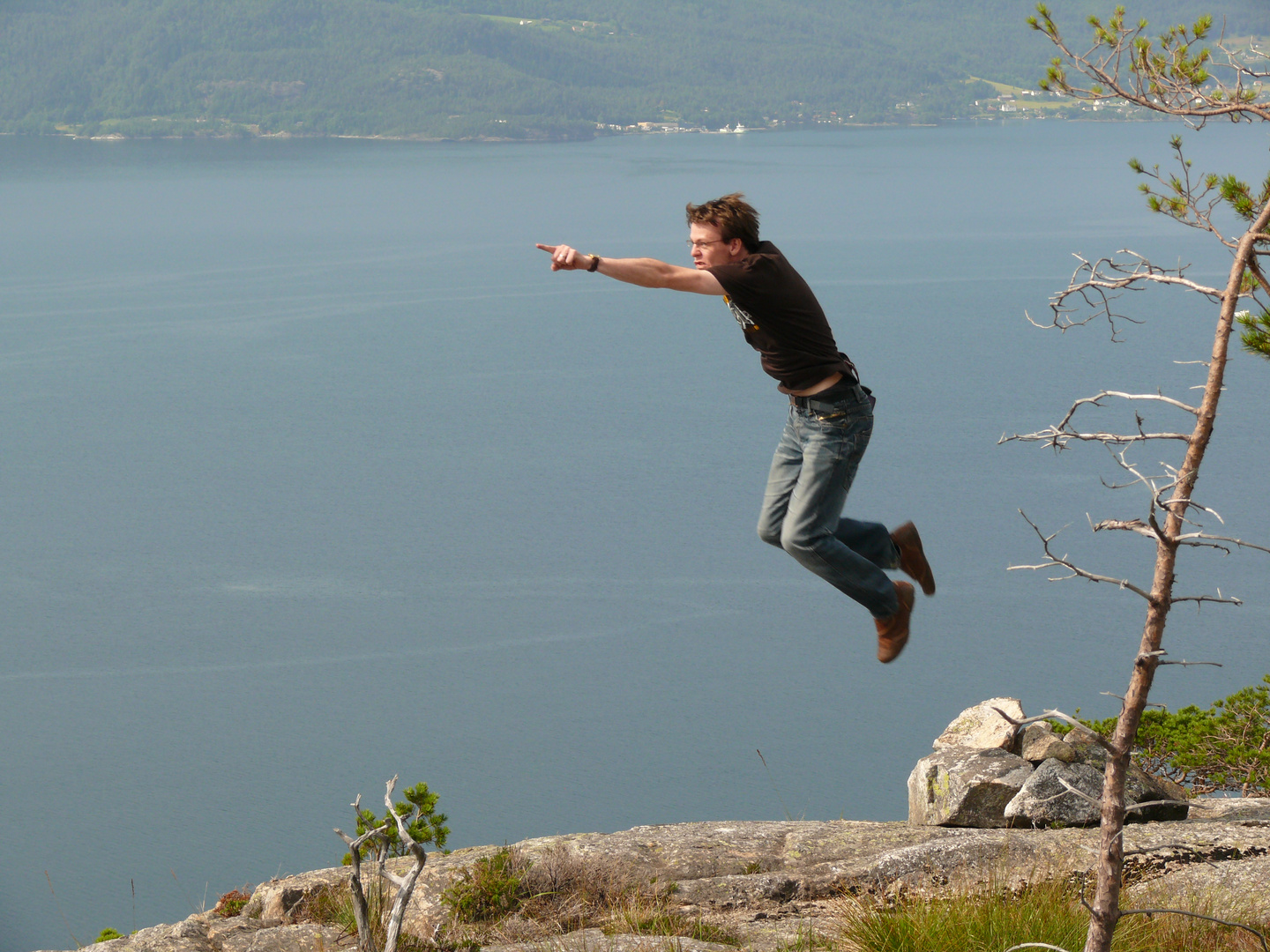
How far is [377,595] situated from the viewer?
1727 inches

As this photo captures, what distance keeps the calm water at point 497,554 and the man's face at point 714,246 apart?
3096 cm

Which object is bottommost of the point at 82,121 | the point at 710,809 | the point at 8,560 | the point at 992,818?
the point at 710,809

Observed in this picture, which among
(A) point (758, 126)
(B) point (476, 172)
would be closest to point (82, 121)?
(B) point (476, 172)

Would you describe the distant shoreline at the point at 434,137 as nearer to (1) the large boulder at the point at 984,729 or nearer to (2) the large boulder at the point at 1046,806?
(1) the large boulder at the point at 984,729

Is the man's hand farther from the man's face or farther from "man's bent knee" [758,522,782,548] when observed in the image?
"man's bent knee" [758,522,782,548]

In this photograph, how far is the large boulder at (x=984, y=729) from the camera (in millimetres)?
7817

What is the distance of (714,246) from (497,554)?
4165cm

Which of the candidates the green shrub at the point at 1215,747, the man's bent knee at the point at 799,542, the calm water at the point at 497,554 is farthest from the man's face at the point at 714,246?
the calm water at the point at 497,554

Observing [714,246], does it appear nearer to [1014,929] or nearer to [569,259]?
[569,259]

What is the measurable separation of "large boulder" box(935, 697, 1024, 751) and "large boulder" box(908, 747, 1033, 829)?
27 centimetres

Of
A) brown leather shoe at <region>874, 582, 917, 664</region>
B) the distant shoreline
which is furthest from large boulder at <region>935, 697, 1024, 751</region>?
the distant shoreline

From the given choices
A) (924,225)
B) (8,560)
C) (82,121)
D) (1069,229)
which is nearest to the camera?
(8,560)

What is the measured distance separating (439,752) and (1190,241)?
63.9m

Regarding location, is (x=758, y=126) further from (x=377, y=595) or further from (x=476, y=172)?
(x=377, y=595)
